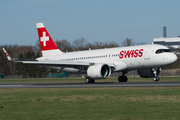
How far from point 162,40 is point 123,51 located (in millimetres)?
156268

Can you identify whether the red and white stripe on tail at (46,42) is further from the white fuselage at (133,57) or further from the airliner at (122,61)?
the white fuselage at (133,57)

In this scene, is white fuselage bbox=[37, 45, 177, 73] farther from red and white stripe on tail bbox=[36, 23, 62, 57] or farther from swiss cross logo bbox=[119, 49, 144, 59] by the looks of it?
red and white stripe on tail bbox=[36, 23, 62, 57]

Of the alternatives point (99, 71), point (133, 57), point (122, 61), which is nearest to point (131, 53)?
point (133, 57)

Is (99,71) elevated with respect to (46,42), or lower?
lower

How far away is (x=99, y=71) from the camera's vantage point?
33.3 m

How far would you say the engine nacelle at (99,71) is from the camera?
33375mm

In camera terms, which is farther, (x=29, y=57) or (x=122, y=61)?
(x=29, y=57)

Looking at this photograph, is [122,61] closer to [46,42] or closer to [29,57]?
[46,42]

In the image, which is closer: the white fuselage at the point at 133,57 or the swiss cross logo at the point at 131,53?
the white fuselage at the point at 133,57

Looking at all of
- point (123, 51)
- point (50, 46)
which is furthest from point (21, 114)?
point (50, 46)

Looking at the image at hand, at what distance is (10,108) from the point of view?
13.2m

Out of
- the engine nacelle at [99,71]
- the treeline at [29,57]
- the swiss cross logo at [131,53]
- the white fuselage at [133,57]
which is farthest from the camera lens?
the treeline at [29,57]

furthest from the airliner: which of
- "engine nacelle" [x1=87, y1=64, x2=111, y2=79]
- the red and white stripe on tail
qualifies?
the red and white stripe on tail

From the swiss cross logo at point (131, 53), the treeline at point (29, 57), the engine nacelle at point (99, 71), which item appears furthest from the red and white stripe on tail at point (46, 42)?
the treeline at point (29, 57)
